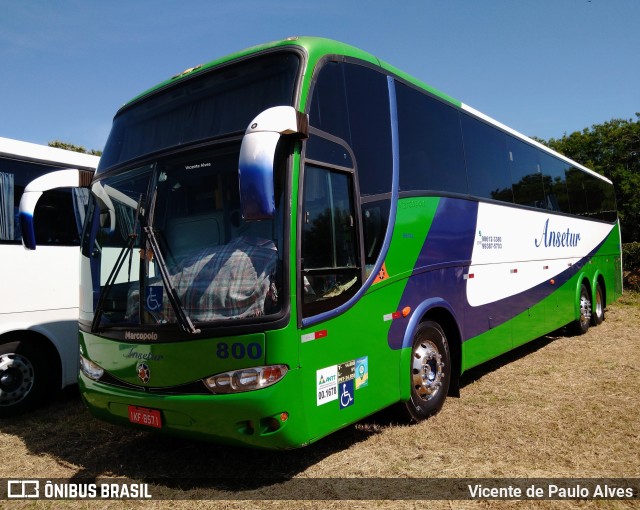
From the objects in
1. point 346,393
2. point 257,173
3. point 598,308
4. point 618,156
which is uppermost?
point 618,156

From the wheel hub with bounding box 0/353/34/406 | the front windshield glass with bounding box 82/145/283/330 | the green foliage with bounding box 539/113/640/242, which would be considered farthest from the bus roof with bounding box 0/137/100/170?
the green foliage with bounding box 539/113/640/242

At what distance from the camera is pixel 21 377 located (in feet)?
19.8

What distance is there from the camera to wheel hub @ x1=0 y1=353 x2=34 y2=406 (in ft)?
19.3

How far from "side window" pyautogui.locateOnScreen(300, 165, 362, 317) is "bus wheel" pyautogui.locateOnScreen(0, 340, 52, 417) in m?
4.11

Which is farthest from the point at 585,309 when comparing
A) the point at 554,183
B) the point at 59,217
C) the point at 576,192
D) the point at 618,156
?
the point at 618,156

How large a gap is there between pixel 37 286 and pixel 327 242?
4.00 meters

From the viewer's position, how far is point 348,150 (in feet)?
14.2

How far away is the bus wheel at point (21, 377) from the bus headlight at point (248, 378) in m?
3.58

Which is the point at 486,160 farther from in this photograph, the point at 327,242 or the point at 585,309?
the point at 585,309

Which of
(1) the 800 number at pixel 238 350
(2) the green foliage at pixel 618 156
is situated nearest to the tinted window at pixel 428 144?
(1) the 800 number at pixel 238 350

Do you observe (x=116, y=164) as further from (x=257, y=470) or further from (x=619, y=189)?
(x=619, y=189)

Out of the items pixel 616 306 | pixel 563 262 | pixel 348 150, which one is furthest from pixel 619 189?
pixel 348 150

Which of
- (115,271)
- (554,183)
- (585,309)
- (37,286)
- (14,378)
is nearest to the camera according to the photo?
(115,271)

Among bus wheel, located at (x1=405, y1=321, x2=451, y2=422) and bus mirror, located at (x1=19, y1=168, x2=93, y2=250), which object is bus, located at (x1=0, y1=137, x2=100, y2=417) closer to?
bus mirror, located at (x1=19, y1=168, x2=93, y2=250)
